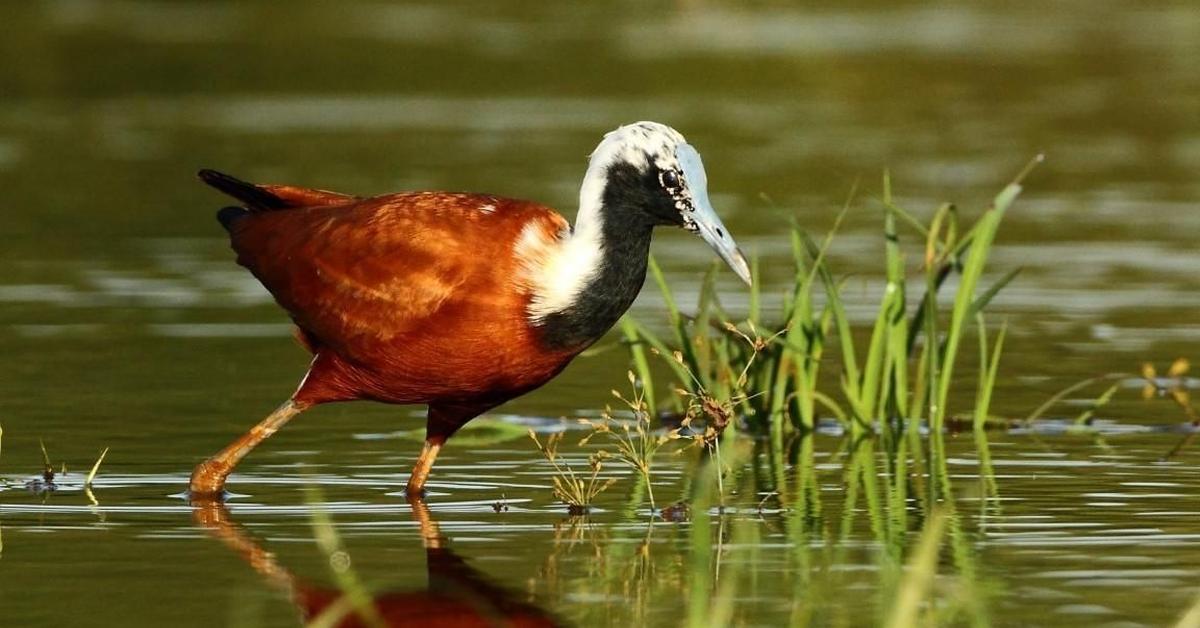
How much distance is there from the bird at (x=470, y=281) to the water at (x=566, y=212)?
0.46 m

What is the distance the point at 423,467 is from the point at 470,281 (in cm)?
99

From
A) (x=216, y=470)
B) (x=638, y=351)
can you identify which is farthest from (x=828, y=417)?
(x=216, y=470)

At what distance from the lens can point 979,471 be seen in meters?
10.2

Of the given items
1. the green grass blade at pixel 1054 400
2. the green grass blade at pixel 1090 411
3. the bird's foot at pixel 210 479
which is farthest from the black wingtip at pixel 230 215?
the green grass blade at pixel 1090 411

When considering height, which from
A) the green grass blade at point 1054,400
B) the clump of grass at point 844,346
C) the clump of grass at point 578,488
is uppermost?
the clump of grass at point 844,346

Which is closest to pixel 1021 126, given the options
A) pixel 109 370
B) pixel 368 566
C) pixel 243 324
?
pixel 243 324

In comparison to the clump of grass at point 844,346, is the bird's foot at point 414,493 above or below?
below

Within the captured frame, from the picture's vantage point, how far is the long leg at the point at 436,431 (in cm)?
956

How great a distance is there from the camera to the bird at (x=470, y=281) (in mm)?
8867

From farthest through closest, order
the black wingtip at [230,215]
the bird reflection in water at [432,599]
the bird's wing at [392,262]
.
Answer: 1. the black wingtip at [230,215]
2. the bird's wing at [392,262]
3. the bird reflection in water at [432,599]

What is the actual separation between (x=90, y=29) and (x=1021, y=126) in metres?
13.8

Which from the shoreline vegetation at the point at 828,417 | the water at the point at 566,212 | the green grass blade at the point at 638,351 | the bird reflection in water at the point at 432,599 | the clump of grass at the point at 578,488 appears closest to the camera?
the bird reflection in water at the point at 432,599

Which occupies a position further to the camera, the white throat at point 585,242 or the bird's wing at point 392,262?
the bird's wing at point 392,262

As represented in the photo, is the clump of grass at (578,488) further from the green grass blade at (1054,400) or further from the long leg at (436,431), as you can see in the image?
the green grass blade at (1054,400)
